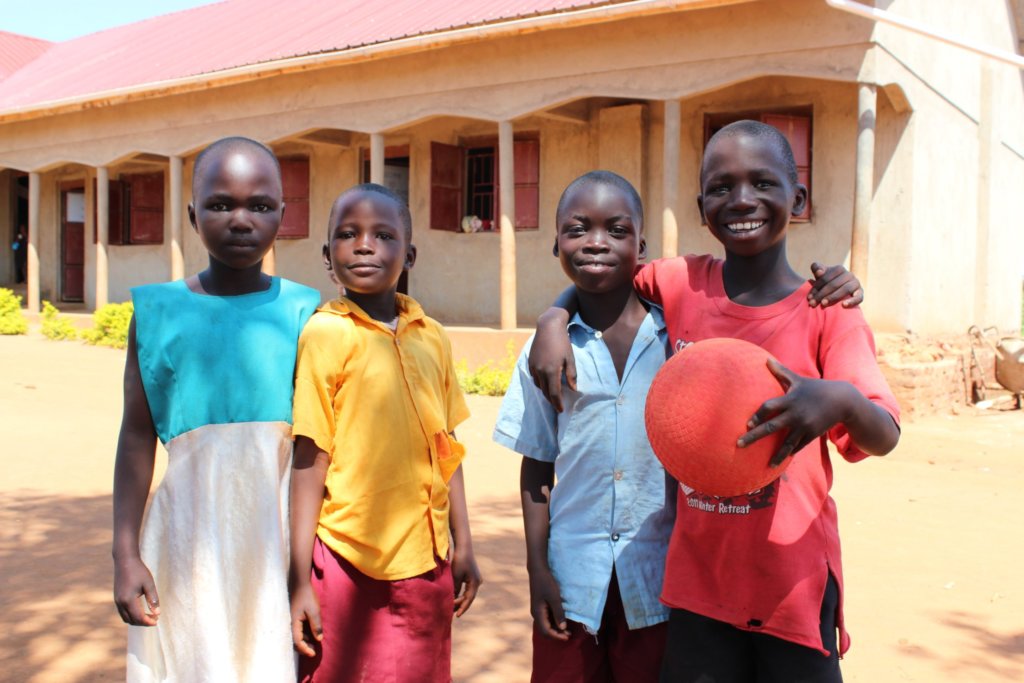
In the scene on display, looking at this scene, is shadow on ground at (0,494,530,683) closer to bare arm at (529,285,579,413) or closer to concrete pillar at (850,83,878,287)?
bare arm at (529,285,579,413)

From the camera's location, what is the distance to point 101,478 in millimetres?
5914

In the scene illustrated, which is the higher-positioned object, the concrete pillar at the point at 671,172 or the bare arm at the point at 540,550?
the concrete pillar at the point at 671,172

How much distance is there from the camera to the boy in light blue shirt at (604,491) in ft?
6.52

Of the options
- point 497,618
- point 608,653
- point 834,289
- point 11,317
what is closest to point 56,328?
point 11,317

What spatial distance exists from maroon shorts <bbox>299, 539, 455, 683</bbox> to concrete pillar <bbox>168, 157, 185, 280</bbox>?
12.5 meters

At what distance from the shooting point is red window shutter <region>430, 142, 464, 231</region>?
12.2m

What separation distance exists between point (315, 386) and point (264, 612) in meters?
0.46

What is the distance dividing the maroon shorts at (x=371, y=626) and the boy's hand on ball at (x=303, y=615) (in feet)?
0.13

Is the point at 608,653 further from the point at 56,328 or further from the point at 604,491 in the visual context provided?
the point at 56,328

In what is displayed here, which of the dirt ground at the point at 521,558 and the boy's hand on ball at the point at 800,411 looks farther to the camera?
the dirt ground at the point at 521,558

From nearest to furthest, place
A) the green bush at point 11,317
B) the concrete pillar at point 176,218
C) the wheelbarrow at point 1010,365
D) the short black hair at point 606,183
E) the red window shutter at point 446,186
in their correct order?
1. the short black hair at point 606,183
2. the wheelbarrow at point 1010,365
3. the red window shutter at point 446,186
4. the concrete pillar at point 176,218
5. the green bush at point 11,317

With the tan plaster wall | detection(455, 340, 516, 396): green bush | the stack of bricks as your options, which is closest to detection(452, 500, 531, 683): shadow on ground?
detection(455, 340, 516, 396): green bush

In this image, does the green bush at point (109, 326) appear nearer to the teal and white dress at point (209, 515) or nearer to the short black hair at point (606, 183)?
the teal and white dress at point (209, 515)

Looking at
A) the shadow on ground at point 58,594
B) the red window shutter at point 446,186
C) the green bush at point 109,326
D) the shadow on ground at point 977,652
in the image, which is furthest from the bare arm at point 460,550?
the green bush at point 109,326
